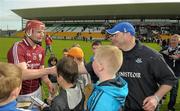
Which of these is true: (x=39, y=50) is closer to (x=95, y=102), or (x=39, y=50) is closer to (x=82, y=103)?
(x=82, y=103)

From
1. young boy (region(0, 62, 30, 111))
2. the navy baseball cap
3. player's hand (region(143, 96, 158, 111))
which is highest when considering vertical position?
the navy baseball cap

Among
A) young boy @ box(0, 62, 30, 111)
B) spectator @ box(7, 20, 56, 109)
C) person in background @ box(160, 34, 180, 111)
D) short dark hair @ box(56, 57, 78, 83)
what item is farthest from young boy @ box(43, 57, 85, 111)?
person in background @ box(160, 34, 180, 111)

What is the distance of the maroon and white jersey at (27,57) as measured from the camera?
6.27 meters

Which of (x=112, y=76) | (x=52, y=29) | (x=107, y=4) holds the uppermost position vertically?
(x=112, y=76)

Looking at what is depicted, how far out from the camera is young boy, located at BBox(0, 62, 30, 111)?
3.02m

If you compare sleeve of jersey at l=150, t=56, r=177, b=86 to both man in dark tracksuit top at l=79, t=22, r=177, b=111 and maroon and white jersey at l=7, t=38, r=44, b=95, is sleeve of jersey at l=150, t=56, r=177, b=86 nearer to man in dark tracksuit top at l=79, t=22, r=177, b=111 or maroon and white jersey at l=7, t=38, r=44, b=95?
man in dark tracksuit top at l=79, t=22, r=177, b=111

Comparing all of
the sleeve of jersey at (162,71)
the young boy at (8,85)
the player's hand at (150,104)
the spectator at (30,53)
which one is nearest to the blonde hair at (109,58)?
the player's hand at (150,104)

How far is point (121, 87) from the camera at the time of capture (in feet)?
13.6

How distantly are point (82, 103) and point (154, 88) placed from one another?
3.58 ft

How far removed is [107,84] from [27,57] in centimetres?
272

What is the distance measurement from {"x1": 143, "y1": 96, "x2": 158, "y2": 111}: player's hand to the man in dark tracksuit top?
0.75 feet

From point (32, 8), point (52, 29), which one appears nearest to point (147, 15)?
point (52, 29)

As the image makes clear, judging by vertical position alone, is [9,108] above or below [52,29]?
above

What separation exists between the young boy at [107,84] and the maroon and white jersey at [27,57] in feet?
7.92
